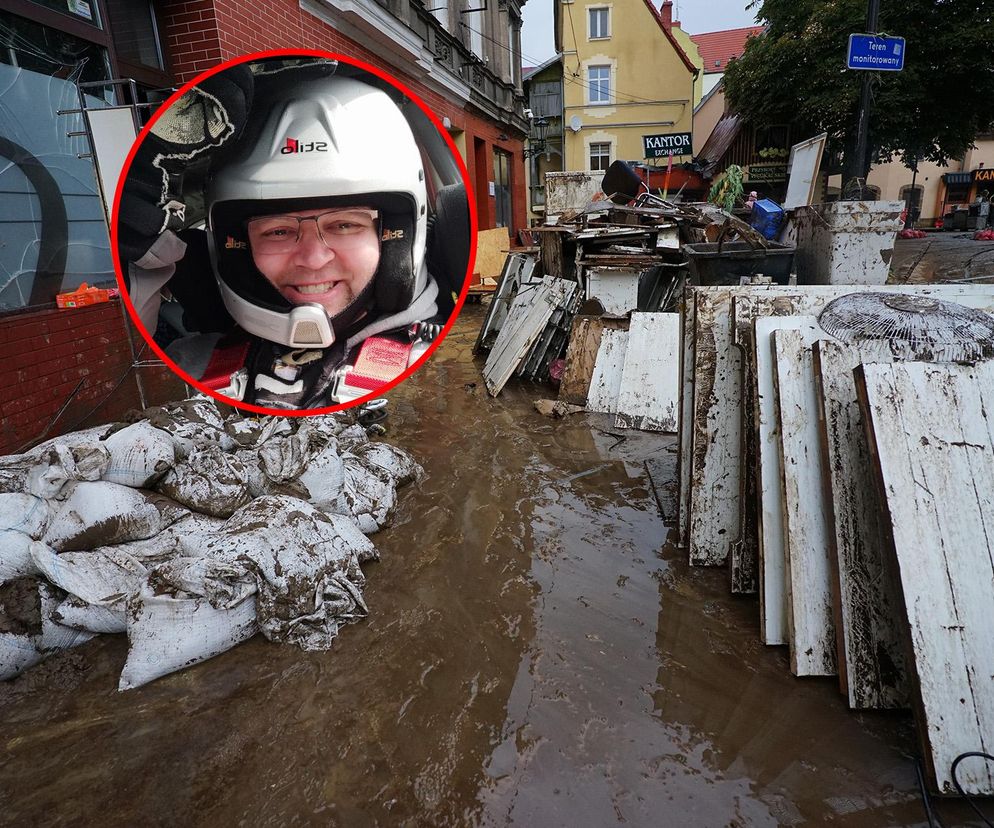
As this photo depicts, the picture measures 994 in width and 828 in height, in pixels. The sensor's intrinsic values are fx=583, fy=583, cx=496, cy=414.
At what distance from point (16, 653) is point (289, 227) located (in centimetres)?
214

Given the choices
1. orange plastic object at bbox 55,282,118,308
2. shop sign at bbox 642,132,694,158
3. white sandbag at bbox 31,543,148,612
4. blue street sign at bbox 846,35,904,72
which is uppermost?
shop sign at bbox 642,132,694,158

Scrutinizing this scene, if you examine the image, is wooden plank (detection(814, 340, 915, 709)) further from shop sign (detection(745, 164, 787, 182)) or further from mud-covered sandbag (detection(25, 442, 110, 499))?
shop sign (detection(745, 164, 787, 182))

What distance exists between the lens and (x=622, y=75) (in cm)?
2712

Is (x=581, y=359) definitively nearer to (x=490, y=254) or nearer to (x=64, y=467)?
(x=64, y=467)

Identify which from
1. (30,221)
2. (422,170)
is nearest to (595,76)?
(30,221)

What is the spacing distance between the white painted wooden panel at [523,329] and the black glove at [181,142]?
4643 millimetres

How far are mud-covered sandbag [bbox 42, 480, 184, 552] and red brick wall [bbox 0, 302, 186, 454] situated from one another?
1517 millimetres

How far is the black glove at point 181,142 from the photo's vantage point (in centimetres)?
146

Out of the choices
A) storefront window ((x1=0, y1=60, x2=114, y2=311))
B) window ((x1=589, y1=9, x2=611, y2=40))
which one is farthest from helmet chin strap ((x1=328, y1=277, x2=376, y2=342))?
window ((x1=589, y1=9, x2=611, y2=40))

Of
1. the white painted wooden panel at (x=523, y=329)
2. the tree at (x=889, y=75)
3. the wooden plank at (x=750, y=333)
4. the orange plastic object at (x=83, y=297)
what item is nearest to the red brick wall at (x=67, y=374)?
the orange plastic object at (x=83, y=297)

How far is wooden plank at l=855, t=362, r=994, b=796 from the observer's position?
1763 millimetres

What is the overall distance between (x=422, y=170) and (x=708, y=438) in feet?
6.71

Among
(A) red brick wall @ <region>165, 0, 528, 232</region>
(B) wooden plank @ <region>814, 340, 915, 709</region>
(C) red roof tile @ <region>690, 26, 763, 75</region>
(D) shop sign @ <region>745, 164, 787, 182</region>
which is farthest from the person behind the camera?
(C) red roof tile @ <region>690, 26, 763, 75</region>

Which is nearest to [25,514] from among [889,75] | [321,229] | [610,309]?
[321,229]
